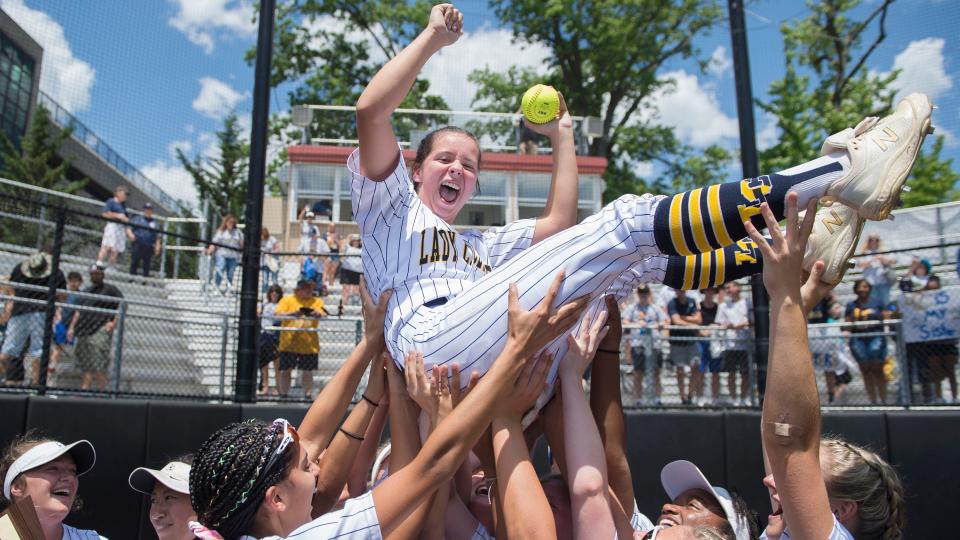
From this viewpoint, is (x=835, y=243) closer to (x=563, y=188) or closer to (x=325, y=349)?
(x=563, y=188)

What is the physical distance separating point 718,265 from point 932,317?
417 centimetres

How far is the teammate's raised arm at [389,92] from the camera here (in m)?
2.14

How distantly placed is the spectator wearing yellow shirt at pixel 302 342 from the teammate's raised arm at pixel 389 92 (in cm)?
348

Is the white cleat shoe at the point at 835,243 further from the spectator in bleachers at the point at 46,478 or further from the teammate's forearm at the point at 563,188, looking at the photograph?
the spectator in bleachers at the point at 46,478

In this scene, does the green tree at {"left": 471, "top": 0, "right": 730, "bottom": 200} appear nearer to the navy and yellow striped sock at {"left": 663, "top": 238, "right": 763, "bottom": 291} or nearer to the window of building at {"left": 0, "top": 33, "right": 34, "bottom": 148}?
the window of building at {"left": 0, "top": 33, "right": 34, "bottom": 148}

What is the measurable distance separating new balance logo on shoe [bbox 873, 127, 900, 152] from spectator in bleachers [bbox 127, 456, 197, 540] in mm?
2363

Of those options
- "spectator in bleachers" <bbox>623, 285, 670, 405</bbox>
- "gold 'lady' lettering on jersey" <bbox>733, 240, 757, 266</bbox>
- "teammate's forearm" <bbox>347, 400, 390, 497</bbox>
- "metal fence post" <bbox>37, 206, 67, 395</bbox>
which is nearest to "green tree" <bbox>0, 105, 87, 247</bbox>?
"metal fence post" <bbox>37, 206, 67, 395</bbox>

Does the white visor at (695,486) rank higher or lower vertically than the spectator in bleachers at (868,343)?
lower

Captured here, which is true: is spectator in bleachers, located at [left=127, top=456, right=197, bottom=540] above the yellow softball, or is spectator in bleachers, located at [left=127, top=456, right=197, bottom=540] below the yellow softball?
below

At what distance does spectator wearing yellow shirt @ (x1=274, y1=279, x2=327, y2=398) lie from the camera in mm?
5703

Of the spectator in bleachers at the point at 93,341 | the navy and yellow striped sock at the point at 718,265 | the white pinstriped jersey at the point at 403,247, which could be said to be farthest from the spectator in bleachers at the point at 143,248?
the navy and yellow striped sock at the point at 718,265

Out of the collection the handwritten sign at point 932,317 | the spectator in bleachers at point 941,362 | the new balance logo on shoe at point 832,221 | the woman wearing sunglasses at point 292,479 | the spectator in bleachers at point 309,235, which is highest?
the spectator in bleachers at point 309,235

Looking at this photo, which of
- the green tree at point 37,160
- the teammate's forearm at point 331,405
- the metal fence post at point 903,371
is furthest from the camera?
the green tree at point 37,160

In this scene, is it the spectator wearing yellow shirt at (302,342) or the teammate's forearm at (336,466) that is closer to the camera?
the teammate's forearm at (336,466)
